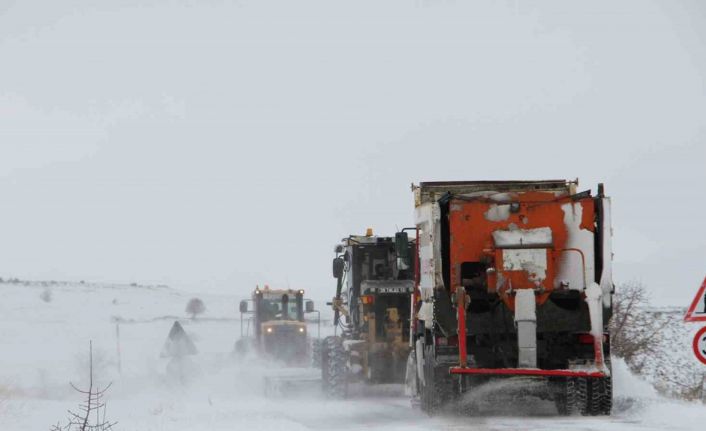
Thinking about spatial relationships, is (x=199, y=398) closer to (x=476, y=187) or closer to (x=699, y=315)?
(x=476, y=187)

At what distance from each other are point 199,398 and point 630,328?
973cm

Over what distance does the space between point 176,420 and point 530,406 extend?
551 centimetres

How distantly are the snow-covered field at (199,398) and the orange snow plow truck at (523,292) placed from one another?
666 mm

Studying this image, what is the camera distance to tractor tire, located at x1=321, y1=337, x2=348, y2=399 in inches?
982

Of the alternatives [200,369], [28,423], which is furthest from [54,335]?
[28,423]

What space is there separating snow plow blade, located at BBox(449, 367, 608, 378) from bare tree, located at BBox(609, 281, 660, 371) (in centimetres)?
811

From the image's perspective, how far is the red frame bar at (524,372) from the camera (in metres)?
16.6

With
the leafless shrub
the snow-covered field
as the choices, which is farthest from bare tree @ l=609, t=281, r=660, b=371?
the leafless shrub

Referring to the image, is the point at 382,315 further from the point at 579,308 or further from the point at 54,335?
the point at 54,335

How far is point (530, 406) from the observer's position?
61.7 ft

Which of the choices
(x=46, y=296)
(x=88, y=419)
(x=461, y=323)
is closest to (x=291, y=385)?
(x=88, y=419)

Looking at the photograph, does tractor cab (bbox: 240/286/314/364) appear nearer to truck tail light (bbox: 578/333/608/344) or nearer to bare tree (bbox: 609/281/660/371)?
bare tree (bbox: 609/281/660/371)

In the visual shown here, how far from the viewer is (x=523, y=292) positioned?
17.0 m

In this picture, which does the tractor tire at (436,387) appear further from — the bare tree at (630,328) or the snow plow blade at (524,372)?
the bare tree at (630,328)
